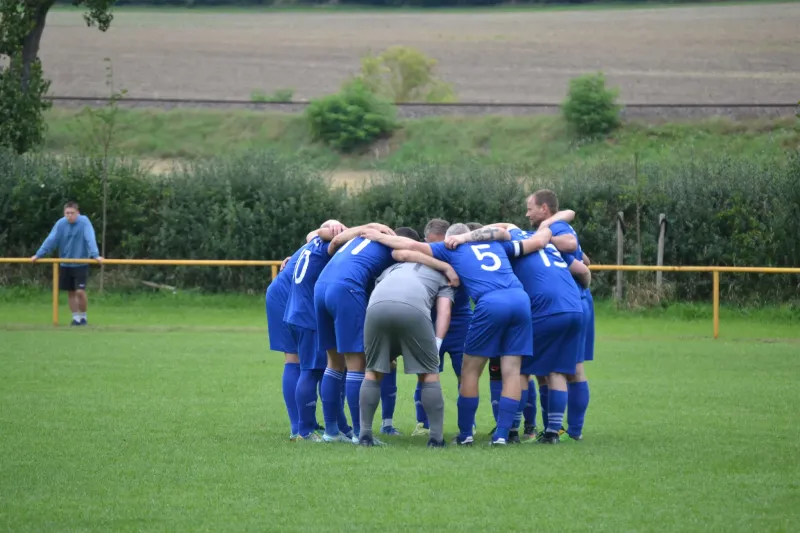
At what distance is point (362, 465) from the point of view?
26.7 feet

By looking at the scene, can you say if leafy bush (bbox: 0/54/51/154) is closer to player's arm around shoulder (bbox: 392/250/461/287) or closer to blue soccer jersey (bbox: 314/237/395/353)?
blue soccer jersey (bbox: 314/237/395/353)

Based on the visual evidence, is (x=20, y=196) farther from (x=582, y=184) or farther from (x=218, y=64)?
(x=218, y=64)

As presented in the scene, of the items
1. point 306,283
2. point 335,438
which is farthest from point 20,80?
point 335,438

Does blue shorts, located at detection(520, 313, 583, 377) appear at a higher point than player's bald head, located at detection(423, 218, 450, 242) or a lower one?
lower

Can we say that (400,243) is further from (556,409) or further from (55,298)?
(55,298)

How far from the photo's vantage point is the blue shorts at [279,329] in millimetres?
9836

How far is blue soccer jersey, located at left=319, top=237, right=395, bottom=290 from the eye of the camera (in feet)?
30.2

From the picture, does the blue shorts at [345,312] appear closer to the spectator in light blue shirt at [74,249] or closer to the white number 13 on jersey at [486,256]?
the white number 13 on jersey at [486,256]

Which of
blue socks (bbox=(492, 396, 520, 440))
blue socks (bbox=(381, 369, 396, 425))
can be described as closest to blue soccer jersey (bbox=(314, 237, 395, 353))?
blue socks (bbox=(381, 369, 396, 425))

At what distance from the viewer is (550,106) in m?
44.2

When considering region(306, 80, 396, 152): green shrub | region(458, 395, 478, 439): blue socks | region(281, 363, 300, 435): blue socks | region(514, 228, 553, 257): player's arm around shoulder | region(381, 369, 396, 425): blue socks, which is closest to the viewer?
region(458, 395, 478, 439): blue socks

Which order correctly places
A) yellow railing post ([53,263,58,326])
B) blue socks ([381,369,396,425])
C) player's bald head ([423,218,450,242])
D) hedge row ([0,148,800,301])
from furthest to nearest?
1. hedge row ([0,148,800,301])
2. yellow railing post ([53,263,58,326])
3. blue socks ([381,369,396,425])
4. player's bald head ([423,218,450,242])

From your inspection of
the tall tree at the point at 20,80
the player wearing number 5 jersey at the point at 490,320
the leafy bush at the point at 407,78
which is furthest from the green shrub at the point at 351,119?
the player wearing number 5 jersey at the point at 490,320

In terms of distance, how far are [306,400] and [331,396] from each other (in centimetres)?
23
